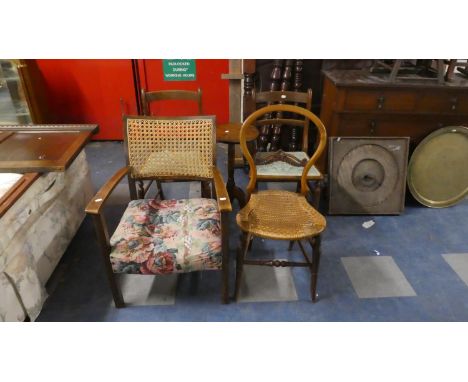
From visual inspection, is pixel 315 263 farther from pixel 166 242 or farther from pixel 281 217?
pixel 166 242

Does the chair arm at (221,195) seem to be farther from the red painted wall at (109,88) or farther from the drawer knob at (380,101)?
the red painted wall at (109,88)

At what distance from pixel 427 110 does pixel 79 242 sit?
8.58 ft

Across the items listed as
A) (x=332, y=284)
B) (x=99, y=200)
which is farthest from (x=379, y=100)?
(x=99, y=200)

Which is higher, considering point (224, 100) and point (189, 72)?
point (189, 72)

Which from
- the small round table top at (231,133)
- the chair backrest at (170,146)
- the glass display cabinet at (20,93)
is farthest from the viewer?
the glass display cabinet at (20,93)

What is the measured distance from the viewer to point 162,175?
201 centimetres

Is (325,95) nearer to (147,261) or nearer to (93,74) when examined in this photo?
(147,261)

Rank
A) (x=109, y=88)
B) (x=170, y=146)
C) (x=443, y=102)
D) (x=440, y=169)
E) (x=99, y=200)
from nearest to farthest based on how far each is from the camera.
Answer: (x=99, y=200) → (x=170, y=146) → (x=443, y=102) → (x=440, y=169) → (x=109, y=88)

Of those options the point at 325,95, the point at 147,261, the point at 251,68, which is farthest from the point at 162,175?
the point at 325,95

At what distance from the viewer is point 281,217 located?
1.83 meters

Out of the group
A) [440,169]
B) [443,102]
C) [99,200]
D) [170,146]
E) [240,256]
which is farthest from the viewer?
[440,169]

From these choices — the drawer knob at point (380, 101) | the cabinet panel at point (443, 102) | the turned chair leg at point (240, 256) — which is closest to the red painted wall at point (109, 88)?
the drawer knob at point (380, 101)

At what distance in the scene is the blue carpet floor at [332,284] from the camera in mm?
1824

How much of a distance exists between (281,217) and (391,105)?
1336mm
